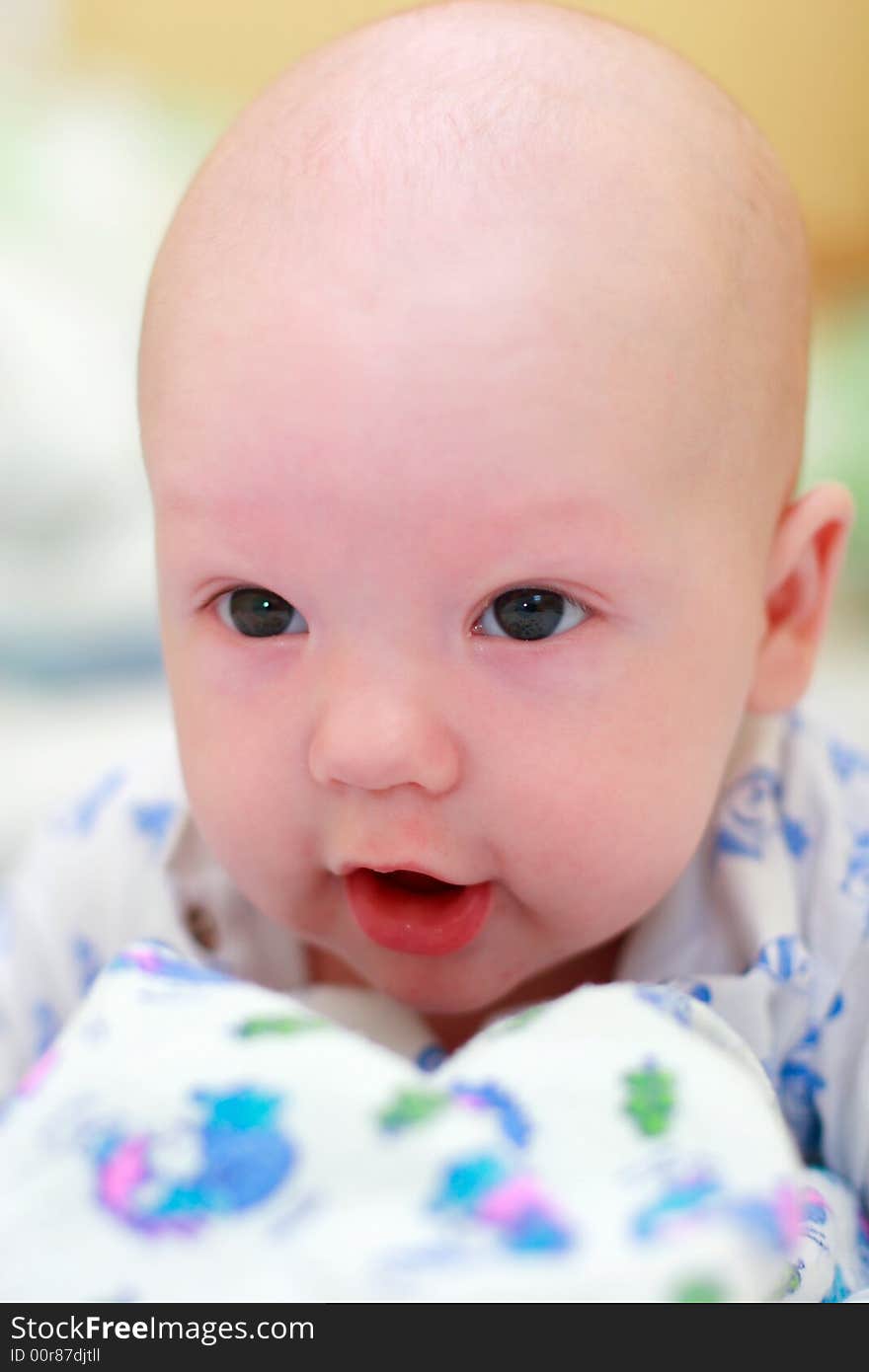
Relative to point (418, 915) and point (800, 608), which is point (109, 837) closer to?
point (418, 915)

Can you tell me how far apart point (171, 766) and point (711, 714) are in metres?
0.46

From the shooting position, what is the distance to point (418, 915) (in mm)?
771

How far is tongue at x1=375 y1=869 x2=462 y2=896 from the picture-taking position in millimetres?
784

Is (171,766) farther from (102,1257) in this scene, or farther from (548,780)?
(102,1257)

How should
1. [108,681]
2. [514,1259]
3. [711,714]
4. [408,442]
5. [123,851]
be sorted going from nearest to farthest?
[514,1259] → [408,442] → [711,714] → [123,851] → [108,681]

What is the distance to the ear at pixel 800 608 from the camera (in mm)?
862

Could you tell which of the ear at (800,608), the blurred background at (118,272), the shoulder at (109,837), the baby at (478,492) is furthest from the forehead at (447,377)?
the blurred background at (118,272)

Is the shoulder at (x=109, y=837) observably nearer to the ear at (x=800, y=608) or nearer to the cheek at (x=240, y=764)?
the cheek at (x=240, y=764)

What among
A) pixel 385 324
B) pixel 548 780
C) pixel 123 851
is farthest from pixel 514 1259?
pixel 123 851

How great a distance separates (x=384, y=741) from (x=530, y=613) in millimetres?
102

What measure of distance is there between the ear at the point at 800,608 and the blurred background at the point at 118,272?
523 mm

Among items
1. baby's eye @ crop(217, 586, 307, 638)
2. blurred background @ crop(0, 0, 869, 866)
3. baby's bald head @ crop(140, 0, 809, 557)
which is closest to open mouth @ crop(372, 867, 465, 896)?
baby's eye @ crop(217, 586, 307, 638)
